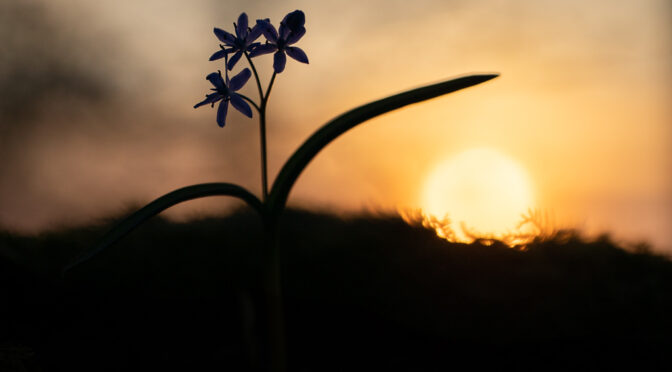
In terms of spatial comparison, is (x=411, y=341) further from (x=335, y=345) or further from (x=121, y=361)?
(x=121, y=361)

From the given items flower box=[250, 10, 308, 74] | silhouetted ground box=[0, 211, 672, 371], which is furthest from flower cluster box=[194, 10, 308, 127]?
silhouetted ground box=[0, 211, 672, 371]

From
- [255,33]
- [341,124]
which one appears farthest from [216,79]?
[341,124]

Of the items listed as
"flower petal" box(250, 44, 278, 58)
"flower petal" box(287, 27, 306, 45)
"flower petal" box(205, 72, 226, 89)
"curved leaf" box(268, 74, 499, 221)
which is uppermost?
"flower petal" box(287, 27, 306, 45)

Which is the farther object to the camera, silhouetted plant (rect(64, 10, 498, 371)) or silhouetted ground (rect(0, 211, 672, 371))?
silhouetted ground (rect(0, 211, 672, 371))

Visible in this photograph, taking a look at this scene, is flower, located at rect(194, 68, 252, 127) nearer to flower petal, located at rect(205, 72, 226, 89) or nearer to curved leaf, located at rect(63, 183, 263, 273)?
flower petal, located at rect(205, 72, 226, 89)

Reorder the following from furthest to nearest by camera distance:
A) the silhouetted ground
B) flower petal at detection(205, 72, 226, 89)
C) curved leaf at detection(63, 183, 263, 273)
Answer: the silhouetted ground < flower petal at detection(205, 72, 226, 89) < curved leaf at detection(63, 183, 263, 273)

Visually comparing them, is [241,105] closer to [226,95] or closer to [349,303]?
[226,95]

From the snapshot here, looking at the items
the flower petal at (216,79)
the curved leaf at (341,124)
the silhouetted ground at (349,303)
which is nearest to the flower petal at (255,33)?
the flower petal at (216,79)
